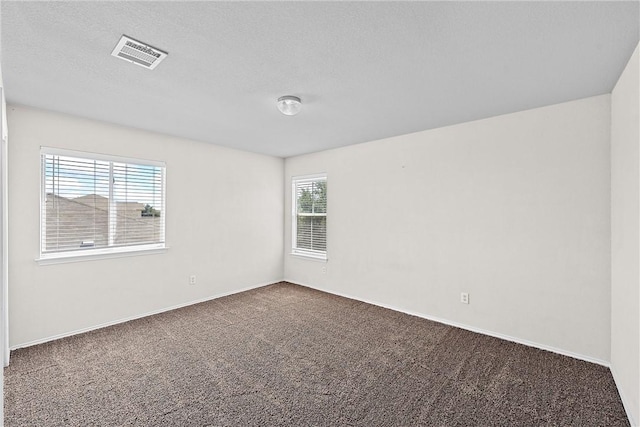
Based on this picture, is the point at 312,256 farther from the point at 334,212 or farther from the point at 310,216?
the point at 334,212

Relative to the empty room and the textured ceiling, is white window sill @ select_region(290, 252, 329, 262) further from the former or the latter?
Result: the textured ceiling

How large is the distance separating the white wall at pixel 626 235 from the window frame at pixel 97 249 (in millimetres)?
4529

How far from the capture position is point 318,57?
2023mm

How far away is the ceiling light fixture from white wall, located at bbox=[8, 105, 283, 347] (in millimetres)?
2087

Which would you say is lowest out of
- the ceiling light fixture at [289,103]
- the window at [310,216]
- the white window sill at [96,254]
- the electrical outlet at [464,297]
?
the electrical outlet at [464,297]

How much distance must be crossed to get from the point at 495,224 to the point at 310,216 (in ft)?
9.44

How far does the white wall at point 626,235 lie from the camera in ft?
6.37

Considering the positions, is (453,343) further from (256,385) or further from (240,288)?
(240,288)

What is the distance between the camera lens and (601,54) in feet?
6.50

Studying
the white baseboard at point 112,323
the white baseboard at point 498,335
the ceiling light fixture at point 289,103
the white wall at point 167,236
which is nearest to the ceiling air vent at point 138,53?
the ceiling light fixture at point 289,103

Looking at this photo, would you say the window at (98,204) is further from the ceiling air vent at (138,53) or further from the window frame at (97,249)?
the ceiling air vent at (138,53)

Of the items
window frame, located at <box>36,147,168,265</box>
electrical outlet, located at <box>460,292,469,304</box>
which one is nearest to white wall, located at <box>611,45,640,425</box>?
electrical outlet, located at <box>460,292,469,304</box>

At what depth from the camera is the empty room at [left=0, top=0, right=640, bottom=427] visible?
184 centimetres

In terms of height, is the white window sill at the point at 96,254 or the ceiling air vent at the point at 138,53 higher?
the ceiling air vent at the point at 138,53
